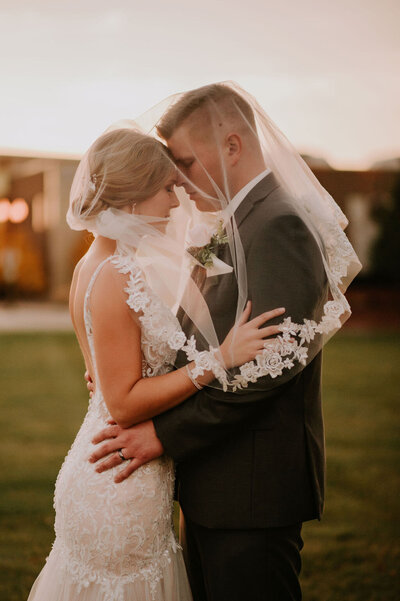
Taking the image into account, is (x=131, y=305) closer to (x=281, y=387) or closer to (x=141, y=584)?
(x=281, y=387)

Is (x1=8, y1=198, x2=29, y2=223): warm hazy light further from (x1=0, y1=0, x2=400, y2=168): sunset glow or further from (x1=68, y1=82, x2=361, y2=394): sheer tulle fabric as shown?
(x1=68, y1=82, x2=361, y2=394): sheer tulle fabric

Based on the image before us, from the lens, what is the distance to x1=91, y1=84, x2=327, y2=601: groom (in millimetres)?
2100

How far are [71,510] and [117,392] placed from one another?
49 centimetres

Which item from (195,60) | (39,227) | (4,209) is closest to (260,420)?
(195,60)

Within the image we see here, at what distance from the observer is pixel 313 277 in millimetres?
2109

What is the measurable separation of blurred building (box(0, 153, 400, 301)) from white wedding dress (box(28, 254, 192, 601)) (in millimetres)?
20819

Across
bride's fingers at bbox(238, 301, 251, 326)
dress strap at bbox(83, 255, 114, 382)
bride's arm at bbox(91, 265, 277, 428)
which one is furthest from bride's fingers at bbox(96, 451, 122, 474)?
bride's fingers at bbox(238, 301, 251, 326)

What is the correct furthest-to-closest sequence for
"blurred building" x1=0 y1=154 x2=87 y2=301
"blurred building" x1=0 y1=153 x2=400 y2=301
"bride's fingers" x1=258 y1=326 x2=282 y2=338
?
"blurred building" x1=0 y1=154 x2=87 y2=301 → "blurred building" x1=0 y1=153 x2=400 y2=301 → "bride's fingers" x1=258 y1=326 x2=282 y2=338

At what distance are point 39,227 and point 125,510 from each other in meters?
26.9

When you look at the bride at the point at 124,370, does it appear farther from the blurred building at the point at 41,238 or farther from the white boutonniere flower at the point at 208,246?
the blurred building at the point at 41,238

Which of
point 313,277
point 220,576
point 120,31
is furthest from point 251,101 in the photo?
point 120,31

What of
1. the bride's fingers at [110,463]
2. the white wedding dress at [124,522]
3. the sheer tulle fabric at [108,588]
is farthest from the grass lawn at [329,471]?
the bride's fingers at [110,463]

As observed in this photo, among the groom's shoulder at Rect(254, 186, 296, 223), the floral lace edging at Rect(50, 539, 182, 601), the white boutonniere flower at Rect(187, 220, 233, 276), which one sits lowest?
the floral lace edging at Rect(50, 539, 182, 601)

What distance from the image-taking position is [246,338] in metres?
2.08
